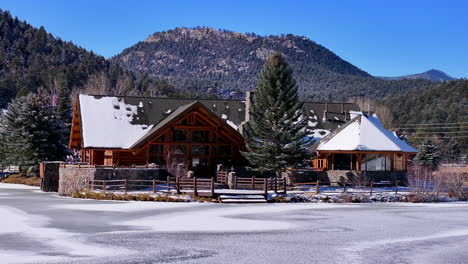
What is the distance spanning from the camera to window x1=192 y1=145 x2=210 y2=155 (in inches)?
1781

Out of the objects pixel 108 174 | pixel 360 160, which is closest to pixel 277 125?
pixel 360 160

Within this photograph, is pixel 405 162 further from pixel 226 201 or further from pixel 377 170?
pixel 226 201

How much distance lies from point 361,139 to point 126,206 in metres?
19.4

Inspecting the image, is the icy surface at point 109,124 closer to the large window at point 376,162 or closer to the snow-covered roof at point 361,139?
the snow-covered roof at point 361,139

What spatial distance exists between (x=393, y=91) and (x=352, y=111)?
119 meters

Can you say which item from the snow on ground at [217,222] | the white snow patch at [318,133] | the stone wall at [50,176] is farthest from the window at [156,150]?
the snow on ground at [217,222]

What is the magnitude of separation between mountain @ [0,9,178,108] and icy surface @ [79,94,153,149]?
2195 inches

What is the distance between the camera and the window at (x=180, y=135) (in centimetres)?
4475

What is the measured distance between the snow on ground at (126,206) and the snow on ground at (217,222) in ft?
8.78

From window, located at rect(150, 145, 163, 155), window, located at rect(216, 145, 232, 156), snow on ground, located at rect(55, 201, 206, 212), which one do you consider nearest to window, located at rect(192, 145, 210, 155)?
window, located at rect(216, 145, 232, 156)

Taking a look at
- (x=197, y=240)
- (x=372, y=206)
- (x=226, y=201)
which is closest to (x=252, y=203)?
(x=226, y=201)

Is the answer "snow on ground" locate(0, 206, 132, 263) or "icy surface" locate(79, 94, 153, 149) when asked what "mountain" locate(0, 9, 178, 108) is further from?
"snow on ground" locate(0, 206, 132, 263)

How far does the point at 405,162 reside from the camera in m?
46.4

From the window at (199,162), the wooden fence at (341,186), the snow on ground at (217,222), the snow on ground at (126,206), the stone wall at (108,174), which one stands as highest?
the window at (199,162)
